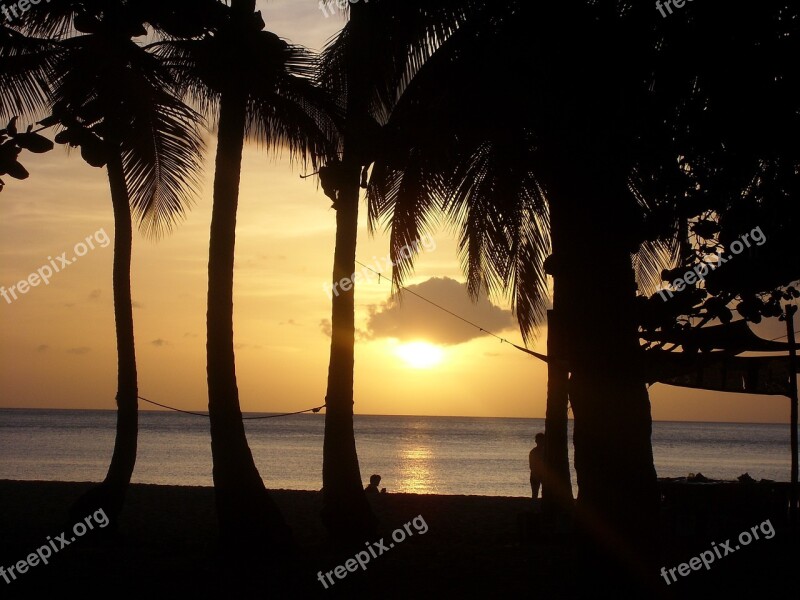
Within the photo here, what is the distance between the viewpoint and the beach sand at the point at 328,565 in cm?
875

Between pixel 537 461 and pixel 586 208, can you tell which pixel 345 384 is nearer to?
pixel 586 208

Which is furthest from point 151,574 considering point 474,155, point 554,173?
point 474,155

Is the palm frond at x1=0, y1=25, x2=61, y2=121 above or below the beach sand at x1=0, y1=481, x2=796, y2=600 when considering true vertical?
above

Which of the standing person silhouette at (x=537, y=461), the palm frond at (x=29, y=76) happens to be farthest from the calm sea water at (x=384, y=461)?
the palm frond at (x=29, y=76)

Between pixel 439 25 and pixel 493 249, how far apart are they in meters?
6.32

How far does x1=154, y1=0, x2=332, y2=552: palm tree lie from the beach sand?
1.98ft

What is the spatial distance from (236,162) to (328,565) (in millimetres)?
4870

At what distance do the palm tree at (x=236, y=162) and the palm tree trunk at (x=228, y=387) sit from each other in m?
0.01

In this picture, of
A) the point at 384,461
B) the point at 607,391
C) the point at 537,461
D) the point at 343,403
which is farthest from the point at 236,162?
the point at 384,461

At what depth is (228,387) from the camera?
1078 cm

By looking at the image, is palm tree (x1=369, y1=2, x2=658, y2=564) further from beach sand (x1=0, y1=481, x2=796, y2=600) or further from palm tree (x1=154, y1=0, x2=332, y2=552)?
palm tree (x1=154, y1=0, x2=332, y2=552)

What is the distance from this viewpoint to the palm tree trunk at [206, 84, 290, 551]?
10.4 m

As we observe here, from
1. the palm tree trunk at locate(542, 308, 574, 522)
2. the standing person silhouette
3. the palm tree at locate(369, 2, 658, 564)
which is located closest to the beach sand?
the palm tree trunk at locate(542, 308, 574, 522)

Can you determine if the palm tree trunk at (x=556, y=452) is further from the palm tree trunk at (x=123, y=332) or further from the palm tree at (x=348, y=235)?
the palm tree trunk at (x=123, y=332)
